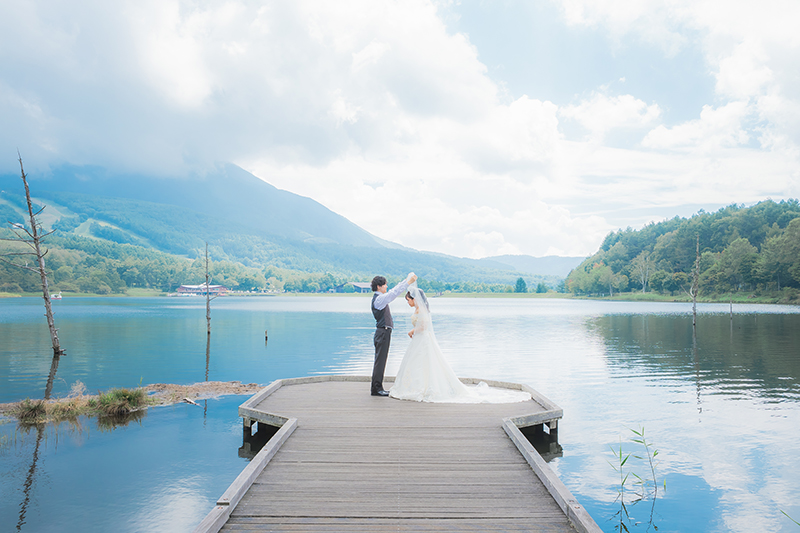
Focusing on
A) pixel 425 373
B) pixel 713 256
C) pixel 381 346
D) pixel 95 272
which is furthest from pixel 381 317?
pixel 95 272

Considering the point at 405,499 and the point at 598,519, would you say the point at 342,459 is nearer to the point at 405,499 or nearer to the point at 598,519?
the point at 405,499

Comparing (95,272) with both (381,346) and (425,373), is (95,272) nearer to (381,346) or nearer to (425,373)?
(381,346)

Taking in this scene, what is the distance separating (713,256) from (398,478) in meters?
129

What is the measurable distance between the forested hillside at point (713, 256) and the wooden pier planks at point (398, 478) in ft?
343

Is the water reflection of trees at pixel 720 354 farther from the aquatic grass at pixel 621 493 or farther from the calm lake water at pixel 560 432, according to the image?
the aquatic grass at pixel 621 493

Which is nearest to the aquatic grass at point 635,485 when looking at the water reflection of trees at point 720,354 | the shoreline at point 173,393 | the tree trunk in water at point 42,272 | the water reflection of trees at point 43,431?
the water reflection of trees at point 720,354

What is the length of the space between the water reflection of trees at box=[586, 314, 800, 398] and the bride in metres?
13.2

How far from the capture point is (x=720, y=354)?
29.3 m

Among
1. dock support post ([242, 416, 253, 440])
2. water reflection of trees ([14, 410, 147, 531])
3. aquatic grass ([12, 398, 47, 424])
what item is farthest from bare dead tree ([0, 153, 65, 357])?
dock support post ([242, 416, 253, 440])

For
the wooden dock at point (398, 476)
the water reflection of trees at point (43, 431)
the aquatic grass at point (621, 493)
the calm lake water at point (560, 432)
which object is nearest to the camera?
the wooden dock at point (398, 476)

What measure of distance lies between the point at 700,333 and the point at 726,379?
2334cm

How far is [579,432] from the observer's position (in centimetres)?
1368

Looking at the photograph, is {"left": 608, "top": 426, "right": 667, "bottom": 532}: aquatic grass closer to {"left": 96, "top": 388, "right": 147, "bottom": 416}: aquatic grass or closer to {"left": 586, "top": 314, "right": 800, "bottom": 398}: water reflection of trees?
{"left": 586, "top": 314, "right": 800, "bottom": 398}: water reflection of trees

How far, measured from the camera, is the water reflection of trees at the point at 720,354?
2080cm
